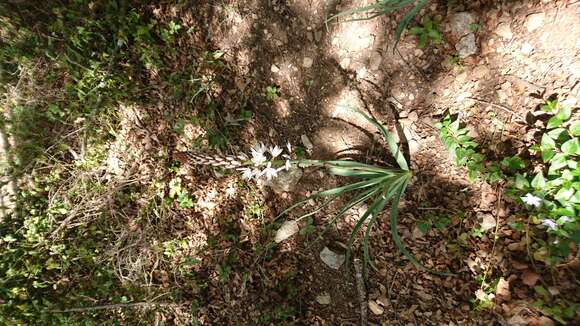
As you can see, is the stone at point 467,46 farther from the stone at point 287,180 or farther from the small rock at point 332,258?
the small rock at point 332,258

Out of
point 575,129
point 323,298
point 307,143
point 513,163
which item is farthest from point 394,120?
point 323,298

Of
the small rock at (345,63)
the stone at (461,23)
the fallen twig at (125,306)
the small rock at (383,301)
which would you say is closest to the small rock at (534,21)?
the stone at (461,23)

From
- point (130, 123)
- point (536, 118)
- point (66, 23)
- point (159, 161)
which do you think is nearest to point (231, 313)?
point (159, 161)

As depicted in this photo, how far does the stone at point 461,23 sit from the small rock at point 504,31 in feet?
0.48

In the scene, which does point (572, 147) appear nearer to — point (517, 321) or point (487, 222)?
point (487, 222)

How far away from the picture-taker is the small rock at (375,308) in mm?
2590

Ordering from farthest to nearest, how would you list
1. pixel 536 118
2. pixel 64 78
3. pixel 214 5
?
pixel 64 78 → pixel 214 5 → pixel 536 118

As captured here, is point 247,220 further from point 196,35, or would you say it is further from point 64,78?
point 64,78

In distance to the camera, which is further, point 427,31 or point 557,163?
point 427,31

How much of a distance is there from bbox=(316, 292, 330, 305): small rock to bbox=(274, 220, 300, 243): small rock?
524 millimetres

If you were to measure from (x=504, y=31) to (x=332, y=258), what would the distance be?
75.0 inches

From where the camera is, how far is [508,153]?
2178 millimetres

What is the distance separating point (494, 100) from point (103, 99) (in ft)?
10.4

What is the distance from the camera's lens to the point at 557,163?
1932mm
